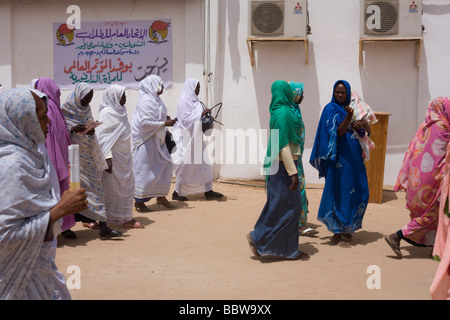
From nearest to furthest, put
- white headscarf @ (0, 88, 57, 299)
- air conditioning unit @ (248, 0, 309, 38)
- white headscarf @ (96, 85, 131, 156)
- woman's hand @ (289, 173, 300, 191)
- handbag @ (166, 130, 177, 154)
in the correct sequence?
white headscarf @ (0, 88, 57, 299) < woman's hand @ (289, 173, 300, 191) < white headscarf @ (96, 85, 131, 156) < handbag @ (166, 130, 177, 154) < air conditioning unit @ (248, 0, 309, 38)

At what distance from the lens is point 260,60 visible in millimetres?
10312

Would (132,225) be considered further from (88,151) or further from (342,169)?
(342,169)

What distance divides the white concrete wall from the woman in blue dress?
13.2 feet

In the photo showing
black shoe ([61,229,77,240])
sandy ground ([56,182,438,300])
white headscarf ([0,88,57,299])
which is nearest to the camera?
white headscarf ([0,88,57,299])

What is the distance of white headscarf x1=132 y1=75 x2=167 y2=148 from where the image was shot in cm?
801

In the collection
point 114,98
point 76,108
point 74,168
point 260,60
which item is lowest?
point 74,168

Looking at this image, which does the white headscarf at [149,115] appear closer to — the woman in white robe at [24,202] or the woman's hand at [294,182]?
the woman's hand at [294,182]

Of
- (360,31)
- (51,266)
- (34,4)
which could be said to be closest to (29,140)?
(51,266)

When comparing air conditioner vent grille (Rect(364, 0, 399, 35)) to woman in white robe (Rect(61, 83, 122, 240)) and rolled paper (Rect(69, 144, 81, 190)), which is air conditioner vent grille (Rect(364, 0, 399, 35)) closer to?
woman in white robe (Rect(61, 83, 122, 240))

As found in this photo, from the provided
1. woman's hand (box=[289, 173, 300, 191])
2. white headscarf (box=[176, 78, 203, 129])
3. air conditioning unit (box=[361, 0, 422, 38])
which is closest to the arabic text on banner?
white headscarf (box=[176, 78, 203, 129])

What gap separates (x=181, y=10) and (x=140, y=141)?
142 inches

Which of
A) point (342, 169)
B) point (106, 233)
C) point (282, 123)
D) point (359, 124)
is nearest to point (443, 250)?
point (282, 123)

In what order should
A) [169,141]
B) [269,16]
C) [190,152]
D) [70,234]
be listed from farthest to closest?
[269,16], [190,152], [169,141], [70,234]

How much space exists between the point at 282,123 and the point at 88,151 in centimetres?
217
